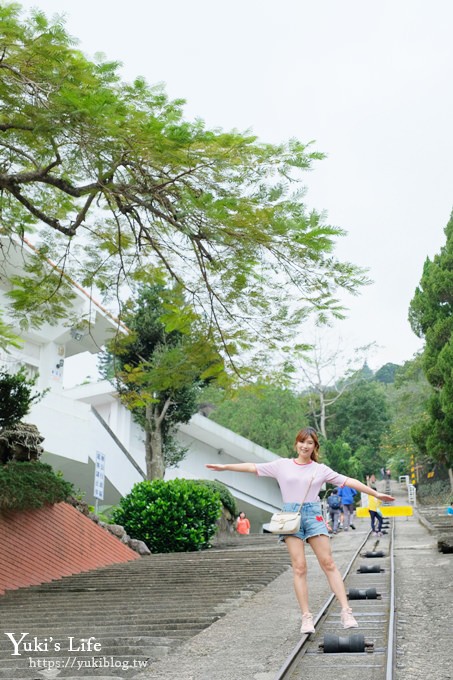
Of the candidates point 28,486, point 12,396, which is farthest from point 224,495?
point 28,486

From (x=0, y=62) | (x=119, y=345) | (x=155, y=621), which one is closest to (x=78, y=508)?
(x=119, y=345)

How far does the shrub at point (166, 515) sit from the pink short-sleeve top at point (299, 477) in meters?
11.2

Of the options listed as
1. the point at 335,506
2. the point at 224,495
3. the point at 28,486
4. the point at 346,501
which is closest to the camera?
the point at 28,486

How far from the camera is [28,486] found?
10625 millimetres

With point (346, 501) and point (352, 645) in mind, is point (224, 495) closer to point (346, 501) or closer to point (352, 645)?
point (346, 501)

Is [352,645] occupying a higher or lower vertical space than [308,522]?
lower

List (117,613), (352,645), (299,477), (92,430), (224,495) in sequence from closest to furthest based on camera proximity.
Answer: (352,645) → (299,477) → (117,613) → (92,430) → (224,495)

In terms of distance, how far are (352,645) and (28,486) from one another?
6.32 metres

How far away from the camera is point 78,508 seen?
13031 millimetres

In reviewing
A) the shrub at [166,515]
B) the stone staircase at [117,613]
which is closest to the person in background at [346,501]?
the shrub at [166,515]

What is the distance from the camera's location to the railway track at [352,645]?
16.7 ft

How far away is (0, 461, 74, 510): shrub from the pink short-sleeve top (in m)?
5.17

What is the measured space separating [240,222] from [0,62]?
3.23 m

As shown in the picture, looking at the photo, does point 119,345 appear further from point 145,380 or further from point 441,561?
point 441,561
